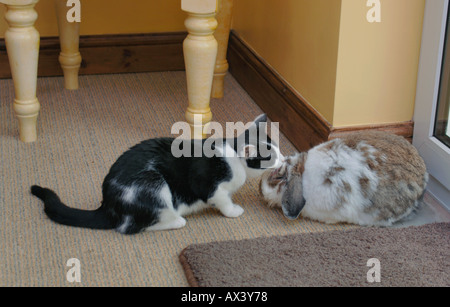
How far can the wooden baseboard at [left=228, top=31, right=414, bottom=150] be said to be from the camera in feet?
6.05

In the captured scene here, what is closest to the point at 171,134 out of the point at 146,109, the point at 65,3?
the point at 146,109

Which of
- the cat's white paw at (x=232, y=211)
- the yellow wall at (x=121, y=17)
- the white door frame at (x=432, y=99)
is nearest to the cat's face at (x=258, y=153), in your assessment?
the cat's white paw at (x=232, y=211)

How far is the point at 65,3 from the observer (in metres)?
2.20

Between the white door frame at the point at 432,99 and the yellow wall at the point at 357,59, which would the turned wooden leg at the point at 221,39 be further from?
the white door frame at the point at 432,99

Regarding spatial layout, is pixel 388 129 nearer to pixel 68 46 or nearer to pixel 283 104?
pixel 283 104

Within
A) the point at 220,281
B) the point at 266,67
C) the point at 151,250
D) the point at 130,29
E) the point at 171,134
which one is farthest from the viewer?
the point at 130,29

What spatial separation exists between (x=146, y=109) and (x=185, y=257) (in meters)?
0.92

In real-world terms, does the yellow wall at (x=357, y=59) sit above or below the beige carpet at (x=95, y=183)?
above

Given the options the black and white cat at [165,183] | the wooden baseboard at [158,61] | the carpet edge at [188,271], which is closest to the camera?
the carpet edge at [188,271]

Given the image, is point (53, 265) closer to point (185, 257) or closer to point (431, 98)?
point (185, 257)

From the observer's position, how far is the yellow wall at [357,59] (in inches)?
67.9

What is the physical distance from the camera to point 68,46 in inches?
90.5

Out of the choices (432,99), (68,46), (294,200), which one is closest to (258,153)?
(294,200)

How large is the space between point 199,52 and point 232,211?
50 centimetres
